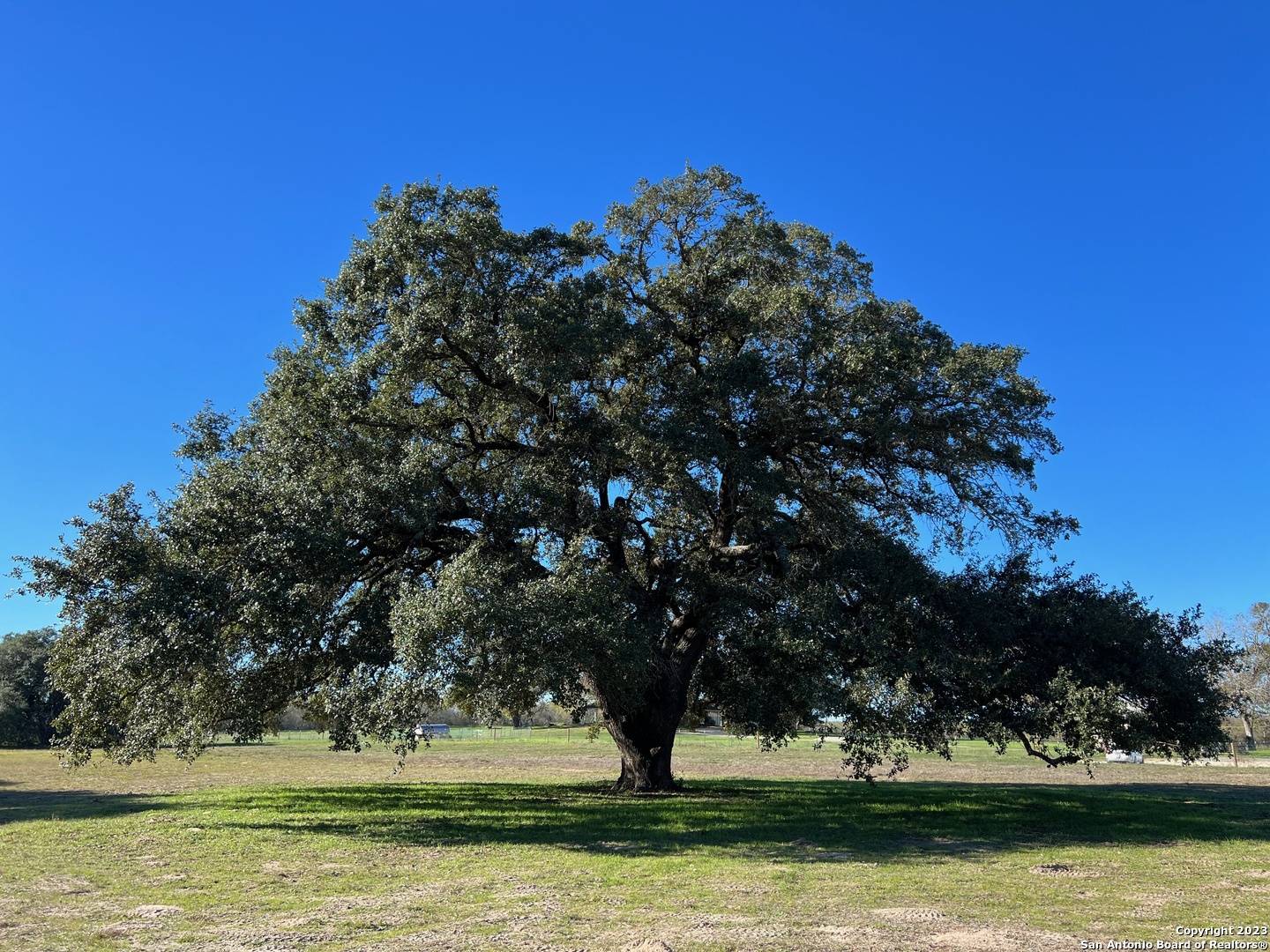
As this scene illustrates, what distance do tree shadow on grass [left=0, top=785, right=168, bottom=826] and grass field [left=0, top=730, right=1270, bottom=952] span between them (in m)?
0.19

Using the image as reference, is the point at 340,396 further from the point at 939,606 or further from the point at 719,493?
the point at 939,606

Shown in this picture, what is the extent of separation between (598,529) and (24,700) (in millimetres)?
A: 69821

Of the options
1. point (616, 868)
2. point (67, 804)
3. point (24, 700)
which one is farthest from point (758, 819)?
point (24, 700)

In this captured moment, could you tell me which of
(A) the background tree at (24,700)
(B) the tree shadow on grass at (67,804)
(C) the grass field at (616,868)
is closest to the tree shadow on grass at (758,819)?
(C) the grass field at (616,868)

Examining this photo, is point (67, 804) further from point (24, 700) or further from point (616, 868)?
point (24, 700)

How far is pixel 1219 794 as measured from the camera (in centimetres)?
2780

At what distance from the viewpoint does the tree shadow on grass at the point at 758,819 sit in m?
14.5

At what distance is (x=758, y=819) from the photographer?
17.3 meters

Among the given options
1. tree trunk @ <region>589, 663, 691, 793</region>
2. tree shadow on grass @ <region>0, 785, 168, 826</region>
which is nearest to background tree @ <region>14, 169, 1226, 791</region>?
tree trunk @ <region>589, 663, 691, 793</region>

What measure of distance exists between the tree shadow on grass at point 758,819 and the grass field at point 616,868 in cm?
10

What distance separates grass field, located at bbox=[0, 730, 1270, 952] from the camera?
8.42 meters

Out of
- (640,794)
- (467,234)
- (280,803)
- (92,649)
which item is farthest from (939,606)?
(92,649)

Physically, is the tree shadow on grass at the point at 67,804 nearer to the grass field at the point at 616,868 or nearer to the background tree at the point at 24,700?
the grass field at the point at 616,868

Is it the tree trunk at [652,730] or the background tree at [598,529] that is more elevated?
the background tree at [598,529]
